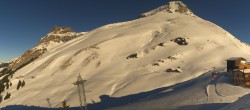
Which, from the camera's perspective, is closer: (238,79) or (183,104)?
(183,104)

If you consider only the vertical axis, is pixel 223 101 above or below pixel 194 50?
below

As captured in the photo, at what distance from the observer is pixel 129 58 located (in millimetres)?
139250

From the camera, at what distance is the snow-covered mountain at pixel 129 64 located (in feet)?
342

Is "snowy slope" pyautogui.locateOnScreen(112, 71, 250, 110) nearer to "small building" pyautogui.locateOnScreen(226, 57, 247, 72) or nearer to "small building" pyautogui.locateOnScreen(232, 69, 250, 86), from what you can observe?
"small building" pyautogui.locateOnScreen(232, 69, 250, 86)

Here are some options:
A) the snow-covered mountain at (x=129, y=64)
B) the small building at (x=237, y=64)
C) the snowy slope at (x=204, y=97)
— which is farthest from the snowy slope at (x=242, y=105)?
the snow-covered mountain at (x=129, y=64)

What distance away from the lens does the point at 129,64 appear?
132m

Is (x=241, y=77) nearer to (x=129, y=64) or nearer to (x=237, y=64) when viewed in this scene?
(x=237, y=64)

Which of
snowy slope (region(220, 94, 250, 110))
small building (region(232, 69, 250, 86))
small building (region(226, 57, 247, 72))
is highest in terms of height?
small building (region(226, 57, 247, 72))

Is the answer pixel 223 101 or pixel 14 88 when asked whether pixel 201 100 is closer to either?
pixel 223 101

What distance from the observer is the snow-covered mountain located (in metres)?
104

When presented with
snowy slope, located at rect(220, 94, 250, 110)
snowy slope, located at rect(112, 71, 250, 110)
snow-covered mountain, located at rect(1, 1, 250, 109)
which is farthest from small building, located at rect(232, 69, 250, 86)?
snowy slope, located at rect(220, 94, 250, 110)

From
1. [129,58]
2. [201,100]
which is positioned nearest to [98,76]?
[129,58]

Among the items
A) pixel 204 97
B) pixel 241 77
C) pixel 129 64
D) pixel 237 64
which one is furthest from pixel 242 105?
pixel 129 64

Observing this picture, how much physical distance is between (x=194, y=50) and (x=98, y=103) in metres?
56.1
